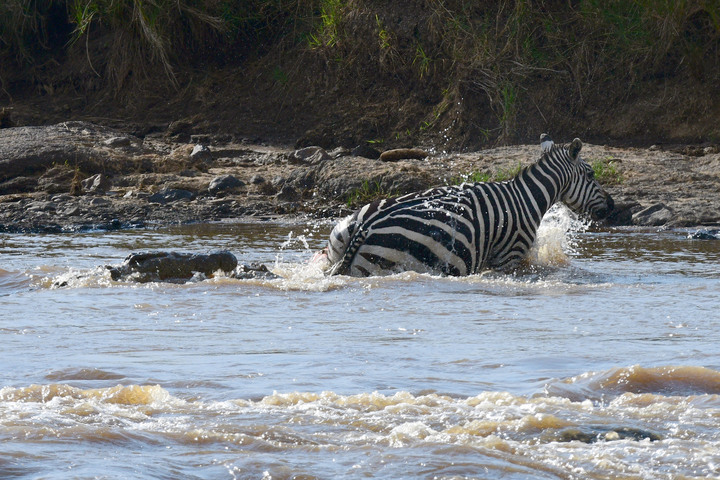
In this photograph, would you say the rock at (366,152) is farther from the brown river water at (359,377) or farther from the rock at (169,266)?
the rock at (169,266)

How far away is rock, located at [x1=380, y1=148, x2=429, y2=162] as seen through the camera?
43.0 ft

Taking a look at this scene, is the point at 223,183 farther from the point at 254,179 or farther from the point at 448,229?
the point at 448,229

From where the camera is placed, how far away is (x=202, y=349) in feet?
16.4

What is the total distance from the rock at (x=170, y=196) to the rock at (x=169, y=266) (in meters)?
5.00

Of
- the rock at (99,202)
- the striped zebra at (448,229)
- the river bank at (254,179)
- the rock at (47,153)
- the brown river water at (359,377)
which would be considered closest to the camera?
the brown river water at (359,377)

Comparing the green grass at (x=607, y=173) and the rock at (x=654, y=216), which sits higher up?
the green grass at (x=607, y=173)

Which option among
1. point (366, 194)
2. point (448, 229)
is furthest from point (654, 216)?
point (448, 229)

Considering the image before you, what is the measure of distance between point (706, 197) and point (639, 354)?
724 cm

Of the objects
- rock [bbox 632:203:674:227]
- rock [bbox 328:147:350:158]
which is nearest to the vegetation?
rock [bbox 328:147:350:158]

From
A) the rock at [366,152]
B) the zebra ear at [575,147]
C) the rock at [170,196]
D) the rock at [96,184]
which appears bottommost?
the rock at [170,196]

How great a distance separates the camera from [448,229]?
783 cm

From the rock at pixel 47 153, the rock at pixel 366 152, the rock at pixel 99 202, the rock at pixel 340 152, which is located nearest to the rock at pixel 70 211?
the rock at pixel 99 202

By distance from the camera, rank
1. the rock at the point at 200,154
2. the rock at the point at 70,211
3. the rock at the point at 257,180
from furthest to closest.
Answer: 1. the rock at the point at 200,154
2. the rock at the point at 257,180
3. the rock at the point at 70,211

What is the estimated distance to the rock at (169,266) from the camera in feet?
24.5
